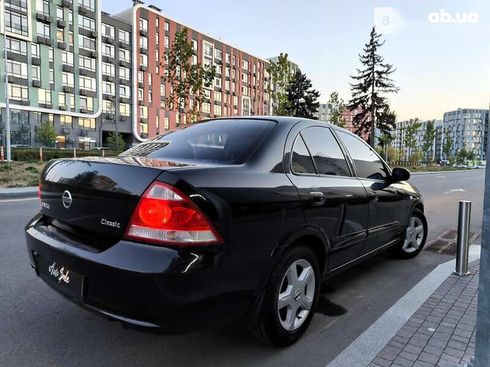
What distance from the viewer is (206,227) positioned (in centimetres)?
214

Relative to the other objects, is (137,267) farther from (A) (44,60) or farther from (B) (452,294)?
(A) (44,60)

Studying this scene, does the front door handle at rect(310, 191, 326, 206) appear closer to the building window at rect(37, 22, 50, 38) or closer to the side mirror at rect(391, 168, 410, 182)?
the side mirror at rect(391, 168, 410, 182)

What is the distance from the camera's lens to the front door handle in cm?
287

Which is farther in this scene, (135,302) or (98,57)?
(98,57)

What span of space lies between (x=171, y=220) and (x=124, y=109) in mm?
61458

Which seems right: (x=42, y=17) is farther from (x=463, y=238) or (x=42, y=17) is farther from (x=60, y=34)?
(x=463, y=238)

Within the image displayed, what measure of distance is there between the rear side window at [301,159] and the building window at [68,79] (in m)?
56.4

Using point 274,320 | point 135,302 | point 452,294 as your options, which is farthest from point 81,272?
point 452,294

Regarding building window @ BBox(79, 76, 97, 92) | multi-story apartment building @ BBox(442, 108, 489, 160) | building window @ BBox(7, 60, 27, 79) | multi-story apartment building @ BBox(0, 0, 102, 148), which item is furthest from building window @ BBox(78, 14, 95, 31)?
multi-story apartment building @ BBox(442, 108, 489, 160)

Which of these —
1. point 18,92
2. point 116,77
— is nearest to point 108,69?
point 116,77

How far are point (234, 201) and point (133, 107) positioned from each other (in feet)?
201

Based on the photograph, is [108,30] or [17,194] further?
[108,30]

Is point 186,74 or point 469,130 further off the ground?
point 469,130

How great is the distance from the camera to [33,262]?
2811 mm
